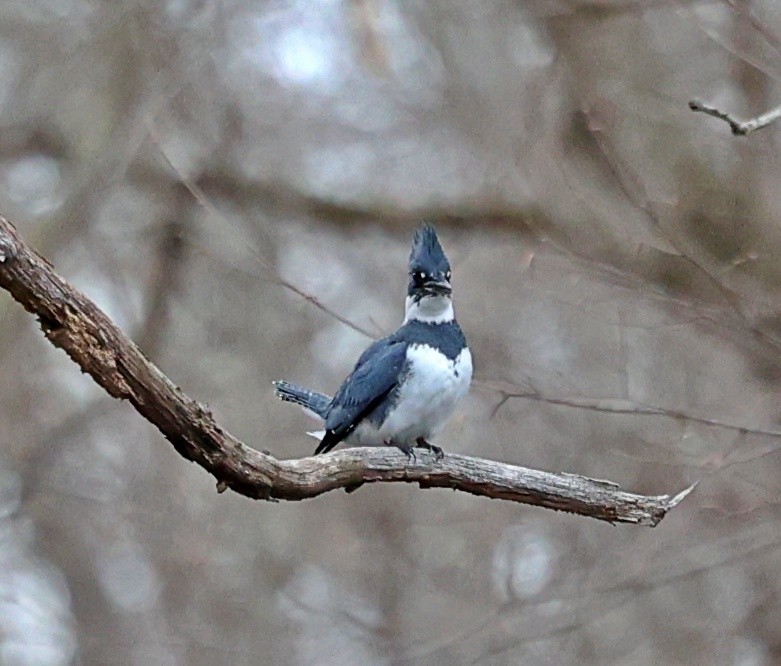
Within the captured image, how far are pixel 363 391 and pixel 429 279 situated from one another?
0.50 m

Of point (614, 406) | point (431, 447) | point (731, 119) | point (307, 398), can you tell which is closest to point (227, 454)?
point (431, 447)

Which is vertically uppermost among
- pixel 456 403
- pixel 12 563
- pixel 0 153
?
pixel 0 153

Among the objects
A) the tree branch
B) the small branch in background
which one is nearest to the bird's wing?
the tree branch

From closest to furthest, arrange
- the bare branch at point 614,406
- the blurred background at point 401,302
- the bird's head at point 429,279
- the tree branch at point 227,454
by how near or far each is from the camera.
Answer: the tree branch at point 227,454 → the bird's head at point 429,279 → the bare branch at point 614,406 → the blurred background at point 401,302

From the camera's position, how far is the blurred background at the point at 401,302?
5473mm

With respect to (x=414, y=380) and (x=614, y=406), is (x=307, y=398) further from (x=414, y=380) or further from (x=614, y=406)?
(x=614, y=406)

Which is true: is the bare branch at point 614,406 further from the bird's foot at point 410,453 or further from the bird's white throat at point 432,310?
the bird's foot at point 410,453

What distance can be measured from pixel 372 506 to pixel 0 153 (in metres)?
3.57

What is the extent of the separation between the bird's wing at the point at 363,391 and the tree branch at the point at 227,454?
1.57 feet

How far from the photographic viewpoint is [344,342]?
7766mm

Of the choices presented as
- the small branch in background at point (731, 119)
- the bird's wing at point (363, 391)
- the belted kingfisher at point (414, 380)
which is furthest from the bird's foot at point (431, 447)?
the small branch in background at point (731, 119)

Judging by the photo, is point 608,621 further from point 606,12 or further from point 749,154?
point 606,12

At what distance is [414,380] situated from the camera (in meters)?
4.07

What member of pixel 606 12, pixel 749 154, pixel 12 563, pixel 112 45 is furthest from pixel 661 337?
pixel 12 563
